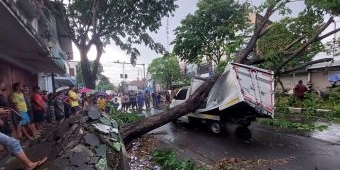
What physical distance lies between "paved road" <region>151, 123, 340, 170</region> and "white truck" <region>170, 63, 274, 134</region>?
0.66 meters

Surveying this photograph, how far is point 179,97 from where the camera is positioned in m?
14.9

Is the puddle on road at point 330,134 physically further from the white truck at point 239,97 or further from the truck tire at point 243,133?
the truck tire at point 243,133

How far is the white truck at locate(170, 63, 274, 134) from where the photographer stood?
421 inches

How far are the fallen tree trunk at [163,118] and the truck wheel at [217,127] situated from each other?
1.14 meters

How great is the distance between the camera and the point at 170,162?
274 inches

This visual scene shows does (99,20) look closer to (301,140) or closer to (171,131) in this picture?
(171,131)

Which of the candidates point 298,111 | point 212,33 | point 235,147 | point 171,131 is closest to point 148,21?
point 212,33

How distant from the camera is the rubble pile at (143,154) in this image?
7.47 m

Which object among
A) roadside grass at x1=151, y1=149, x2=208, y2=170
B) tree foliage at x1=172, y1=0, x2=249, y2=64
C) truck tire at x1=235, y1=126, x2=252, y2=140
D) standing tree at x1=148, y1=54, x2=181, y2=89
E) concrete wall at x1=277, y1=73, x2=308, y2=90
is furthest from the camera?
standing tree at x1=148, y1=54, x2=181, y2=89

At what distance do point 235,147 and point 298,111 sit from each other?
28.7 feet

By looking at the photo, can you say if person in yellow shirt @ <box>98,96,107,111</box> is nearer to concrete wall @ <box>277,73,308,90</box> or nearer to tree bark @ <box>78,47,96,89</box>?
tree bark @ <box>78,47,96,89</box>

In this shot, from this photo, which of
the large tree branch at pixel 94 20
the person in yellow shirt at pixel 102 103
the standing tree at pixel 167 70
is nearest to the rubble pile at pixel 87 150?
the large tree branch at pixel 94 20

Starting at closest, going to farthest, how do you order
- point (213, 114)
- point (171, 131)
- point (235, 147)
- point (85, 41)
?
point (235, 147)
point (213, 114)
point (171, 131)
point (85, 41)

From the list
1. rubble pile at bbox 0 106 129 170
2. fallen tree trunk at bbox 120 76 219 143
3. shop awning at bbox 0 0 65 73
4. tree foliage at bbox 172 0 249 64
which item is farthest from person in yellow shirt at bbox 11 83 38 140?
tree foliage at bbox 172 0 249 64
